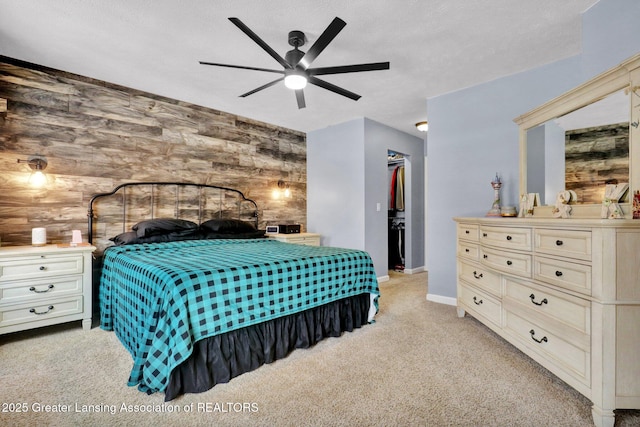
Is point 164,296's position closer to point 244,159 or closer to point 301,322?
point 301,322

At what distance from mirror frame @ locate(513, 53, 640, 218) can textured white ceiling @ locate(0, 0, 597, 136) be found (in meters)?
0.56

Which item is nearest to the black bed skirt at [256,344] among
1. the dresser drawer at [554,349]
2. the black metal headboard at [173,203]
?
the dresser drawer at [554,349]

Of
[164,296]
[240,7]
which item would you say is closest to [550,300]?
[164,296]

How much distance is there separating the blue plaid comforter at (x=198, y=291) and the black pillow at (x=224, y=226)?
0.64 meters

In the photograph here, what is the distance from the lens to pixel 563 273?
1763mm

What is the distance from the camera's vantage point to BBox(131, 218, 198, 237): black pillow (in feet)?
10.2

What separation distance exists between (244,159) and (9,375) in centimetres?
326

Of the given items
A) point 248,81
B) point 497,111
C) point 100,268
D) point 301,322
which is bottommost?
point 301,322

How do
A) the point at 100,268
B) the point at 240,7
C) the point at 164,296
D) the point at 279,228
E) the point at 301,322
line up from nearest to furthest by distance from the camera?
the point at 164,296, the point at 240,7, the point at 301,322, the point at 100,268, the point at 279,228

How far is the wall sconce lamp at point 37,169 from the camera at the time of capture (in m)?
2.89

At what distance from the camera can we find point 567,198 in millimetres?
2232

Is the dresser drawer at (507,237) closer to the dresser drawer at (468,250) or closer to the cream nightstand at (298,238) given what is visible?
the dresser drawer at (468,250)

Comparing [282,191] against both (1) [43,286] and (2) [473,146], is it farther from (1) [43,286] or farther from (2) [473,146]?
(1) [43,286]

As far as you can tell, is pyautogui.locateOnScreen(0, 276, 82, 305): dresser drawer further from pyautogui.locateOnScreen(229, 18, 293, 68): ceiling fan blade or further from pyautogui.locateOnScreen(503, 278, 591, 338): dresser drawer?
pyautogui.locateOnScreen(503, 278, 591, 338): dresser drawer
